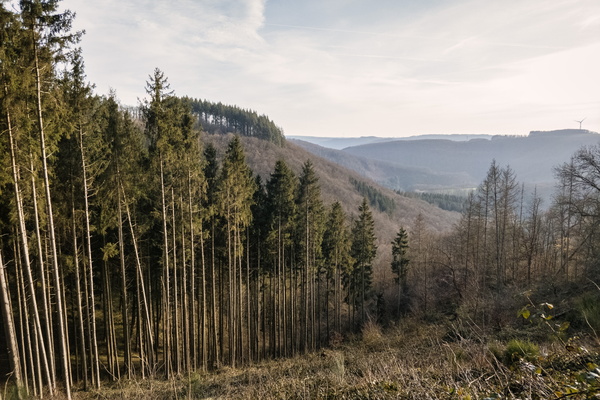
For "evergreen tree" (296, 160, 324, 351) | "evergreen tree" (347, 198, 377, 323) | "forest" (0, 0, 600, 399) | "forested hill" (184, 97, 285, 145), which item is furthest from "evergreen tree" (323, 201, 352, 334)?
"forested hill" (184, 97, 285, 145)

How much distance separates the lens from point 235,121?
14588 centimetres

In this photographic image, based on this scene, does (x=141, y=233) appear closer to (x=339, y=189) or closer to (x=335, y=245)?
(x=335, y=245)

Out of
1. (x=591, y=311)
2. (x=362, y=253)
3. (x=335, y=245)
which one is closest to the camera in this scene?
(x=591, y=311)

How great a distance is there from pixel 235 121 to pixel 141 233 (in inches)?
5308

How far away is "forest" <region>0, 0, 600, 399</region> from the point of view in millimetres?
10133

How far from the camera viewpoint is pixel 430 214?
5546 inches

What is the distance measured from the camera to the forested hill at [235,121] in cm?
14112

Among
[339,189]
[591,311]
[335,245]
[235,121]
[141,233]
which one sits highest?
[235,121]

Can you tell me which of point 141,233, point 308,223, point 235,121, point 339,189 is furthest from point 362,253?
point 235,121

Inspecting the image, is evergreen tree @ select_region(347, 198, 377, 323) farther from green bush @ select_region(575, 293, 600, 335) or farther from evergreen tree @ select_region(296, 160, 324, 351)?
green bush @ select_region(575, 293, 600, 335)

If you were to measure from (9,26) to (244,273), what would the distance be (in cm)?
2207

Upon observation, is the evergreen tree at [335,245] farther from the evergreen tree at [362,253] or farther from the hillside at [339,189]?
the hillside at [339,189]

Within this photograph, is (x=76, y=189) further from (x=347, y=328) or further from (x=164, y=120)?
(x=347, y=328)

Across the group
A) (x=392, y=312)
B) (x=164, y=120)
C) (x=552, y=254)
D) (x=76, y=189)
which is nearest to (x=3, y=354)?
(x=76, y=189)
